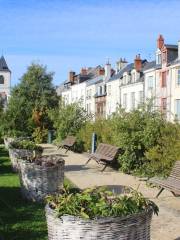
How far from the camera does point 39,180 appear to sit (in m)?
10.1

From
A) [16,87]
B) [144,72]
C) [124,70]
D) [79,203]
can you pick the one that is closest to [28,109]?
[16,87]

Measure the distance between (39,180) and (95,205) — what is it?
4701 millimetres

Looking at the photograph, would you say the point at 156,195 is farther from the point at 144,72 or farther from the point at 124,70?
the point at 124,70

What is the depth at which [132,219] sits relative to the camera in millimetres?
5402

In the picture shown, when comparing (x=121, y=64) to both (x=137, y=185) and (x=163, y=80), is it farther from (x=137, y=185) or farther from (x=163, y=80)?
(x=137, y=185)

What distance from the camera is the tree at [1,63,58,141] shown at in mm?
38312

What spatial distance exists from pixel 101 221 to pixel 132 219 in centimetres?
36

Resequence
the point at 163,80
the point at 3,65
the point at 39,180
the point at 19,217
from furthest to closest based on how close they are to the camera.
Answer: the point at 3,65 → the point at 163,80 → the point at 39,180 → the point at 19,217

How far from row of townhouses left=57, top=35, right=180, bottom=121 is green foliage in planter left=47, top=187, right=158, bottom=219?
24463mm

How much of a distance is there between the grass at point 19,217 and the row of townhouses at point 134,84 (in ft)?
64.8

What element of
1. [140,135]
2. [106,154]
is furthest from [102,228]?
[106,154]

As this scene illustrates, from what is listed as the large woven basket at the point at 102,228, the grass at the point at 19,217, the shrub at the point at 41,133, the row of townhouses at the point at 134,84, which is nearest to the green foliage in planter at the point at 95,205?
the large woven basket at the point at 102,228

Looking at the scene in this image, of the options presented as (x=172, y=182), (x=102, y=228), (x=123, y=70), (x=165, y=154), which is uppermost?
(x=123, y=70)

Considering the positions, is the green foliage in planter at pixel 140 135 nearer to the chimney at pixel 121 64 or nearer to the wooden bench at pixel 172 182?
the wooden bench at pixel 172 182
